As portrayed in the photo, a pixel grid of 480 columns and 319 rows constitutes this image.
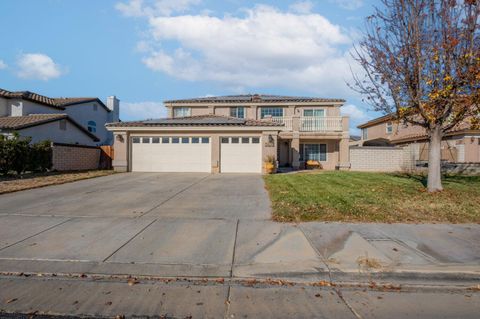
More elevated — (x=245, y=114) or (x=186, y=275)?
(x=245, y=114)

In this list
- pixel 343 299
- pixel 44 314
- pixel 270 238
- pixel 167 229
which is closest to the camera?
pixel 44 314

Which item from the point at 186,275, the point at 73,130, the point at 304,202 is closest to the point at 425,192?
the point at 304,202

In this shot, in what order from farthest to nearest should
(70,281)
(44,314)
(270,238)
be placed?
(270,238), (70,281), (44,314)

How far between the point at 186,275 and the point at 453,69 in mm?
9569

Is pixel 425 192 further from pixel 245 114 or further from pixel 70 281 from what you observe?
pixel 245 114

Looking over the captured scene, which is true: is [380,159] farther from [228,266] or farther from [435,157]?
[228,266]

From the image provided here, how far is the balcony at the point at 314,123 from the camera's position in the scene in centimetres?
2188

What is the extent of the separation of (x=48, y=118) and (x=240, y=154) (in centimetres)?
1444

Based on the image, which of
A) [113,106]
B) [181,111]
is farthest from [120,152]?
[113,106]

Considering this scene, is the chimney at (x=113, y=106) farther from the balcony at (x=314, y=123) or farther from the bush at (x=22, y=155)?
the balcony at (x=314, y=123)

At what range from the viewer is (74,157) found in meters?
19.8

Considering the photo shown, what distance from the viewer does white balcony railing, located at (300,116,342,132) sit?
21953mm

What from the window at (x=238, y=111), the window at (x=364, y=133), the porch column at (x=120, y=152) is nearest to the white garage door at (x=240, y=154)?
the porch column at (x=120, y=152)

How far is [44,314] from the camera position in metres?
3.10
